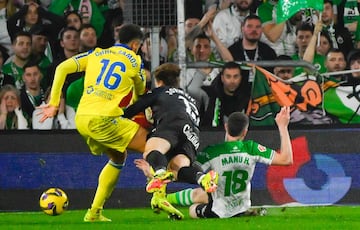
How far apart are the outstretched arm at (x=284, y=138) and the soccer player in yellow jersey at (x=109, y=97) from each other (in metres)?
1.58

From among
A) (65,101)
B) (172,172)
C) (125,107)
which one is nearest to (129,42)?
(125,107)

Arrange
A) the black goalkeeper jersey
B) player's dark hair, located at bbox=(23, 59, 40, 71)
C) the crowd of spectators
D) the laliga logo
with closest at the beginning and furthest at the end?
the black goalkeeper jersey, the laliga logo, the crowd of spectators, player's dark hair, located at bbox=(23, 59, 40, 71)

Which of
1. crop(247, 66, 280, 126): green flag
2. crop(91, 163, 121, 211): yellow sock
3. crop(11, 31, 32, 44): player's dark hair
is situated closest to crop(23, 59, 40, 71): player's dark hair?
crop(11, 31, 32, 44): player's dark hair

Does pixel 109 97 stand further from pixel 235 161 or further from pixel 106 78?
pixel 235 161

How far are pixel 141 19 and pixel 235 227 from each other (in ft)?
19.6

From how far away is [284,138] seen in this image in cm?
1230

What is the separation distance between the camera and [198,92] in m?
16.5

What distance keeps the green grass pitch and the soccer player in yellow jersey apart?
2.22 feet

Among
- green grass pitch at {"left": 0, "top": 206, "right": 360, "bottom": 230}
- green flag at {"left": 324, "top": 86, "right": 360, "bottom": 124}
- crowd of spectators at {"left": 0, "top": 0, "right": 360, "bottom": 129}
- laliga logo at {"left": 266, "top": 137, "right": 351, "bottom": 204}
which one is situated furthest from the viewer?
crowd of spectators at {"left": 0, "top": 0, "right": 360, "bottom": 129}

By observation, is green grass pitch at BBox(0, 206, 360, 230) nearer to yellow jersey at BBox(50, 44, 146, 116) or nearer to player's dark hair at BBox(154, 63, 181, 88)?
yellow jersey at BBox(50, 44, 146, 116)

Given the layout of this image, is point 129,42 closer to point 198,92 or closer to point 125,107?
point 125,107

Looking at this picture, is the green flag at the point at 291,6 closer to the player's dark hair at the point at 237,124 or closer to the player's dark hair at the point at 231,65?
the player's dark hair at the point at 231,65

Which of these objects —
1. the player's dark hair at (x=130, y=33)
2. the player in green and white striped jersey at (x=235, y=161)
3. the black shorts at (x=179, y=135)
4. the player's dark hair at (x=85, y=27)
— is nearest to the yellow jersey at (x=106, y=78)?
the player's dark hair at (x=130, y=33)

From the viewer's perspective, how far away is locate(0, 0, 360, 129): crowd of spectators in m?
16.5
